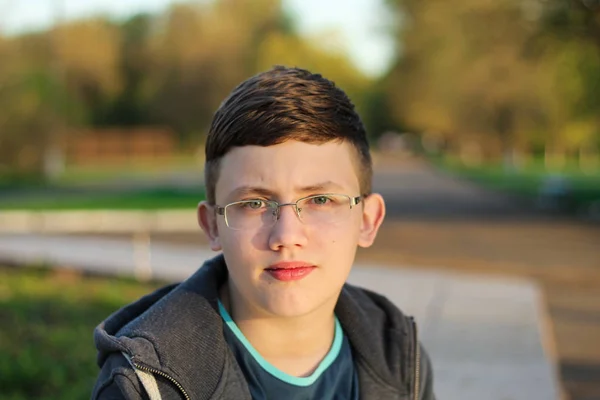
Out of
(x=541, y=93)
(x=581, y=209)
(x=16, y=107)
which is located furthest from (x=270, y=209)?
(x=541, y=93)

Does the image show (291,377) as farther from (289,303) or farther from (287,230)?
(287,230)

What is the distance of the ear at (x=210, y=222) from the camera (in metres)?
2.15

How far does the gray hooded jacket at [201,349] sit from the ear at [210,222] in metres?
0.08

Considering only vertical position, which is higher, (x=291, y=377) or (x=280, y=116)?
(x=280, y=116)

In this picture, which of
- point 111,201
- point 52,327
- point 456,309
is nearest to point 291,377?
point 52,327

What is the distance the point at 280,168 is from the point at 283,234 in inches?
6.1

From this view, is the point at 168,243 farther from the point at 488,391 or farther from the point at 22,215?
the point at 488,391

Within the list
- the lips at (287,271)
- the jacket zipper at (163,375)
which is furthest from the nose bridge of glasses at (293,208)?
the jacket zipper at (163,375)

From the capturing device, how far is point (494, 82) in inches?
1608

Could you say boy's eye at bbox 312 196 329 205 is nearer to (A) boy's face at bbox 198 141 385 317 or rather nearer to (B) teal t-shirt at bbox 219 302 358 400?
(A) boy's face at bbox 198 141 385 317

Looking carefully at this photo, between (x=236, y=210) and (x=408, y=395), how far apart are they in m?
0.66

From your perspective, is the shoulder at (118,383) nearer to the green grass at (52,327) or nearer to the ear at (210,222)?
the ear at (210,222)

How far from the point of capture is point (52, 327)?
6.39 meters

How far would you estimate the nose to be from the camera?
193 cm
